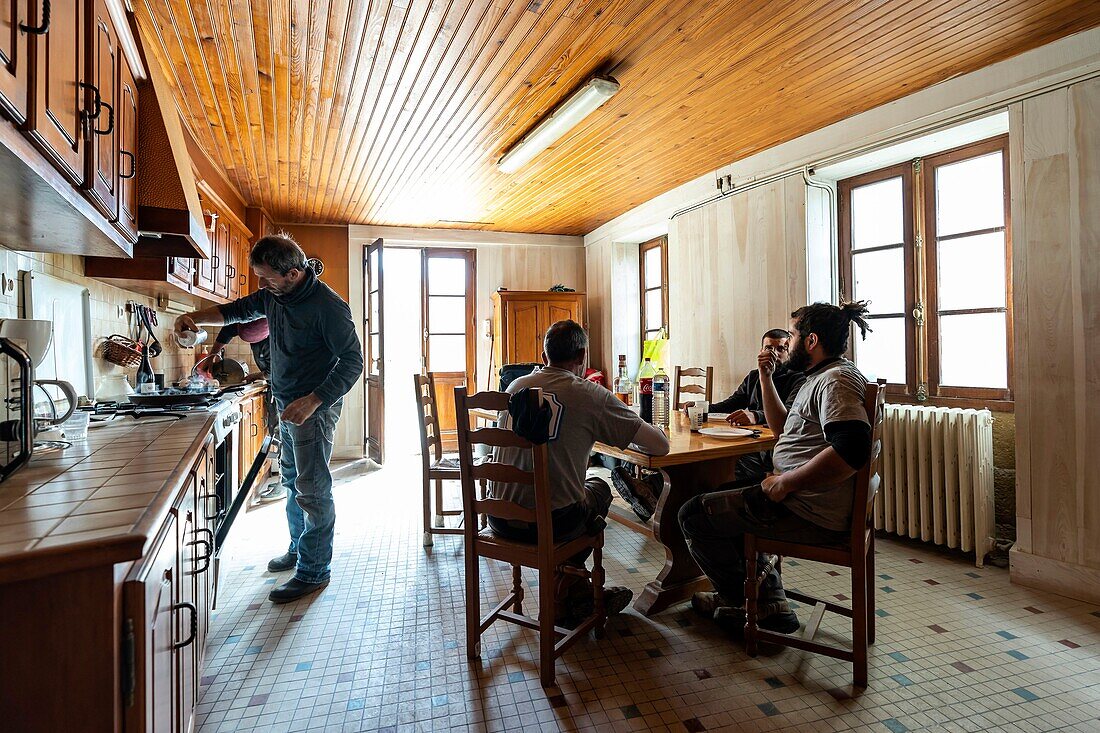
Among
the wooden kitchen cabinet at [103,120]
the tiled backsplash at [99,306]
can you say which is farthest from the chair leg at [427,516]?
the wooden kitchen cabinet at [103,120]

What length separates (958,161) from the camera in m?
3.14

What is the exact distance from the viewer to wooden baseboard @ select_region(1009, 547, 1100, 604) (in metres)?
2.40

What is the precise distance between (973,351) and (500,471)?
9.73ft

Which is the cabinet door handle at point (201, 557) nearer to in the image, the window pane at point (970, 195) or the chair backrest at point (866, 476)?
the chair backrest at point (866, 476)

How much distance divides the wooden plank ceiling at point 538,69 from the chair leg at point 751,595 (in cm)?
223

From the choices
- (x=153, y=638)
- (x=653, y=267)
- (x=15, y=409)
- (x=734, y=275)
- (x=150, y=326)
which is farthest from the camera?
(x=653, y=267)

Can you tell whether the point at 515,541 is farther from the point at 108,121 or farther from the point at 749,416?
the point at 108,121

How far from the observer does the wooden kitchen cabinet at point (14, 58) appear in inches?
39.6

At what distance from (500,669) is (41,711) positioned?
1390mm

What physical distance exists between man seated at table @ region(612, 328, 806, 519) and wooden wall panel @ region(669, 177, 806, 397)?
0.68 m

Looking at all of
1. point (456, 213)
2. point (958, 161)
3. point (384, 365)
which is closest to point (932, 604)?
point (958, 161)

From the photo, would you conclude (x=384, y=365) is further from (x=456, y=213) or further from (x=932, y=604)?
(x=932, y=604)

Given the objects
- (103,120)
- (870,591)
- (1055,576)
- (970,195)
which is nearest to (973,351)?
(970,195)

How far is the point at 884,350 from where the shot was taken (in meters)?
3.54
